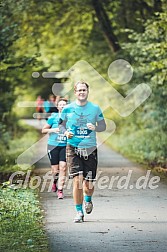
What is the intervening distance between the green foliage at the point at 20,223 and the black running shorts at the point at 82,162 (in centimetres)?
91

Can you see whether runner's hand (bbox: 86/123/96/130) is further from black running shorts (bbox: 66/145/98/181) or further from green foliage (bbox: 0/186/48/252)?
green foliage (bbox: 0/186/48/252)

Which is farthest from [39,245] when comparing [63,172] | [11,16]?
[11,16]

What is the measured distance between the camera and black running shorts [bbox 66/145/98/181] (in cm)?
1102

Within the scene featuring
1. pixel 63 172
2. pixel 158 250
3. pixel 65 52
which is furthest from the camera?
pixel 65 52

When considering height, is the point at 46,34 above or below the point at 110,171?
above

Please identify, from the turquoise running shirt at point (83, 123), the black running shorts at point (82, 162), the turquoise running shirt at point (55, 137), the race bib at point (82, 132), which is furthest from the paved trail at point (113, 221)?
the race bib at point (82, 132)

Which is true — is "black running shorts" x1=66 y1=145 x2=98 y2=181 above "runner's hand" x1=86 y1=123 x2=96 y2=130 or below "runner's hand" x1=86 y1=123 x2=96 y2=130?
below

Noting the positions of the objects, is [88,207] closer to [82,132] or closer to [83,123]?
[82,132]

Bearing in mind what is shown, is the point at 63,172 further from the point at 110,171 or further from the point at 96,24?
the point at 96,24

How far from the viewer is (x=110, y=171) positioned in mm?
19094

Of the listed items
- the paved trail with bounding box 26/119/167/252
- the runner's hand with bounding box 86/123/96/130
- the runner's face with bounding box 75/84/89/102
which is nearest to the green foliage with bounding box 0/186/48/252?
the paved trail with bounding box 26/119/167/252

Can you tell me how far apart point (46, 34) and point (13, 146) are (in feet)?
21.8

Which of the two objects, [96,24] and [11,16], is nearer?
[11,16]

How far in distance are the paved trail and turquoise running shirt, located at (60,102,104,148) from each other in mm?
1171
